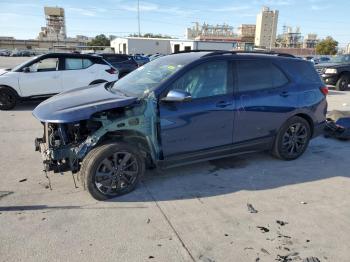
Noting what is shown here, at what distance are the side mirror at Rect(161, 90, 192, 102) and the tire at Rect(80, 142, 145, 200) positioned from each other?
2.48 ft

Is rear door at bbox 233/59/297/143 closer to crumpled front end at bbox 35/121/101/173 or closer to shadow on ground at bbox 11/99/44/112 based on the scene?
crumpled front end at bbox 35/121/101/173

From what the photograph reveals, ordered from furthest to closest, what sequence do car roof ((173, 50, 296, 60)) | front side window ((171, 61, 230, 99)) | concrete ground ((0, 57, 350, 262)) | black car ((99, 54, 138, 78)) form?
black car ((99, 54, 138, 78))
car roof ((173, 50, 296, 60))
front side window ((171, 61, 230, 99))
concrete ground ((0, 57, 350, 262))

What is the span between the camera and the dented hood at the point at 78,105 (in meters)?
3.60

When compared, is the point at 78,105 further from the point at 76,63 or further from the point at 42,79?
the point at 76,63

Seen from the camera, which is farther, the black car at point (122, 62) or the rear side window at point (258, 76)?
the black car at point (122, 62)

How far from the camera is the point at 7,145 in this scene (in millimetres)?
5941

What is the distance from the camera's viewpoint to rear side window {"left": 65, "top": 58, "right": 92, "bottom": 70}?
9719 mm

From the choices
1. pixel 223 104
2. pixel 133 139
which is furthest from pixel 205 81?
pixel 133 139

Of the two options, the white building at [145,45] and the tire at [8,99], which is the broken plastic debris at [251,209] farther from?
the white building at [145,45]

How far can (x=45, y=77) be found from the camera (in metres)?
9.34

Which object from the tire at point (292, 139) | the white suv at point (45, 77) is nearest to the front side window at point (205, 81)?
the tire at point (292, 139)

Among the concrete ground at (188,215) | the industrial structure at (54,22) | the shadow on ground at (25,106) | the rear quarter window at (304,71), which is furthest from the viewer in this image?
the industrial structure at (54,22)

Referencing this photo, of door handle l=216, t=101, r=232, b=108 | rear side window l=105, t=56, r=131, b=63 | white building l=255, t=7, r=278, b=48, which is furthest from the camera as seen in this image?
white building l=255, t=7, r=278, b=48

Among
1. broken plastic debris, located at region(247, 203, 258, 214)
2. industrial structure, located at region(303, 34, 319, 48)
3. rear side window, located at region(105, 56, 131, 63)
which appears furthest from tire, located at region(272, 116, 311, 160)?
industrial structure, located at region(303, 34, 319, 48)
